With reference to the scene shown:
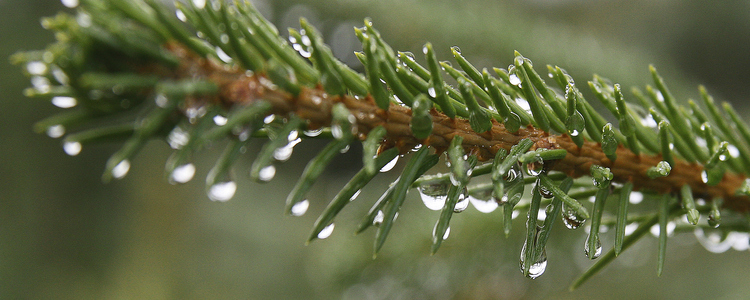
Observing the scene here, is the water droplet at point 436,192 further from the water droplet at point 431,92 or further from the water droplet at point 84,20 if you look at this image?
the water droplet at point 84,20

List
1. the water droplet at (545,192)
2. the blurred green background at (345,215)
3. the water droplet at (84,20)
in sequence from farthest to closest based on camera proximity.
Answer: the blurred green background at (345,215)
the water droplet at (545,192)
the water droplet at (84,20)

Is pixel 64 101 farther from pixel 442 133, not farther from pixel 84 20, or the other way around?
pixel 442 133

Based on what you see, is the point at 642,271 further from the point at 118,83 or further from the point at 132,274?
the point at 132,274

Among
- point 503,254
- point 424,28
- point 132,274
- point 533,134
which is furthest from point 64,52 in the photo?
point 132,274

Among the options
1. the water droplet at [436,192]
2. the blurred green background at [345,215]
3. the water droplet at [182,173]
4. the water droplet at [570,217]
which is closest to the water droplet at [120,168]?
the water droplet at [182,173]

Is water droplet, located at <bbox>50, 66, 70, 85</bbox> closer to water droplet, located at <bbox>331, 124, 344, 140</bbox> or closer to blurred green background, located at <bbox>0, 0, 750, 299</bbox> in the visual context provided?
water droplet, located at <bbox>331, 124, 344, 140</bbox>

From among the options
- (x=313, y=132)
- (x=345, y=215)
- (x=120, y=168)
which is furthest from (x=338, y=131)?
(x=345, y=215)
